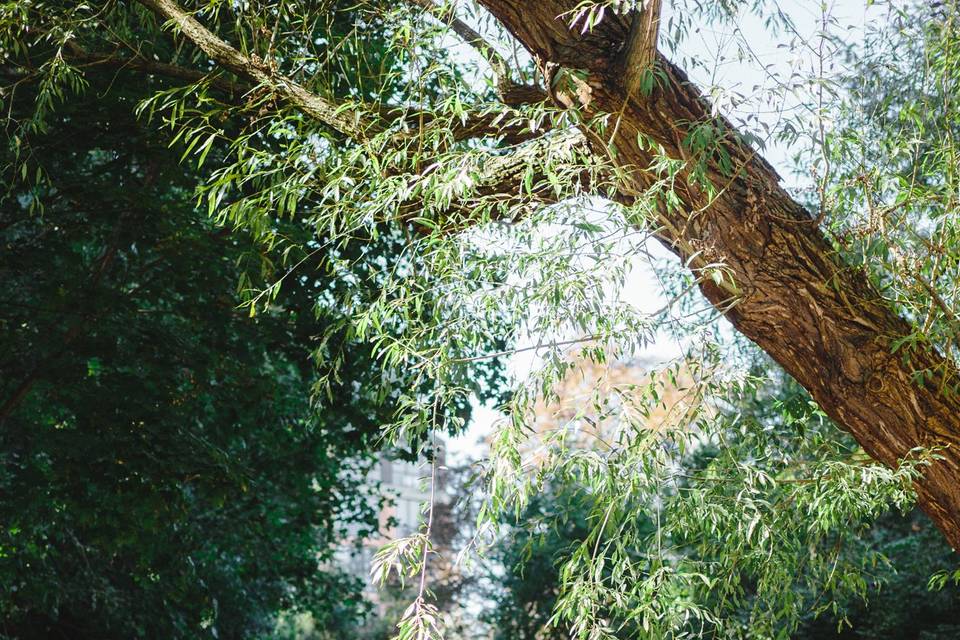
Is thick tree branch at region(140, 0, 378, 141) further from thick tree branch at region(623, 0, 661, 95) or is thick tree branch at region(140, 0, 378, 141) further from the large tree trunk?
thick tree branch at region(623, 0, 661, 95)

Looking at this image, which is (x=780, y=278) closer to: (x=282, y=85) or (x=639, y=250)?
(x=639, y=250)

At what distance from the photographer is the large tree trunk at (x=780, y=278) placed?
3191mm

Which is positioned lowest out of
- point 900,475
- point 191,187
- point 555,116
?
point 900,475

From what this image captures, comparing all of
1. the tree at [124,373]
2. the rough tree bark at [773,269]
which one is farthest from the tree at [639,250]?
the tree at [124,373]

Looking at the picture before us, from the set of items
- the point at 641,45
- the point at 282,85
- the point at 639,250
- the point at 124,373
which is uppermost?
the point at 282,85

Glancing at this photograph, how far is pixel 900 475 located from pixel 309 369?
388cm

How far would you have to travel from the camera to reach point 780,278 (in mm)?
3225

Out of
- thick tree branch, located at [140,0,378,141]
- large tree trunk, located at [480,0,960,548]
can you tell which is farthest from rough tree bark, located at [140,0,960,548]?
thick tree branch, located at [140,0,378,141]

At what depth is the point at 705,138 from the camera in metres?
3.02

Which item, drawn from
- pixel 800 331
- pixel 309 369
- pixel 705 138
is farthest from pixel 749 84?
pixel 309 369

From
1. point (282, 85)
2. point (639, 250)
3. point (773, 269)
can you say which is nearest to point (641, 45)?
point (639, 250)

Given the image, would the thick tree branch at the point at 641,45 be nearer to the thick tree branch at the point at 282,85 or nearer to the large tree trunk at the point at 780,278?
the large tree trunk at the point at 780,278

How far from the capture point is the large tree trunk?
319 cm

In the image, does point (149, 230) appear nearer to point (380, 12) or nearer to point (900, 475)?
point (380, 12)
